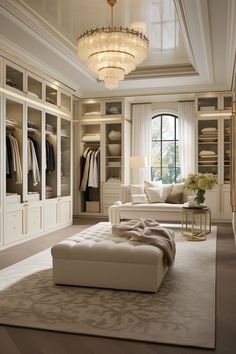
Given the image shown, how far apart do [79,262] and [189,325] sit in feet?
4.10

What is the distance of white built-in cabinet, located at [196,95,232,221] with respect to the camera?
796cm

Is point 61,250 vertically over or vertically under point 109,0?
under

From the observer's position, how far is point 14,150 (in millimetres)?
5578

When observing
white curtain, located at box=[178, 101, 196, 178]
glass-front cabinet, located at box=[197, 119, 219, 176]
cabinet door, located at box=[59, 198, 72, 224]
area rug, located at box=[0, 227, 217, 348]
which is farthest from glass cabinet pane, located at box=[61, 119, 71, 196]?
area rug, located at box=[0, 227, 217, 348]

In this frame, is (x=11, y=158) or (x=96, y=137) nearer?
(x=11, y=158)

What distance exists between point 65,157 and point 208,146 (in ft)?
10.6

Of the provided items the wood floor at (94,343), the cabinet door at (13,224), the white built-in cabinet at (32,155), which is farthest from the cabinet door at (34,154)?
the wood floor at (94,343)

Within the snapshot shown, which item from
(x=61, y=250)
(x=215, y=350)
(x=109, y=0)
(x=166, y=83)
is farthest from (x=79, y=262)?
(x=166, y=83)

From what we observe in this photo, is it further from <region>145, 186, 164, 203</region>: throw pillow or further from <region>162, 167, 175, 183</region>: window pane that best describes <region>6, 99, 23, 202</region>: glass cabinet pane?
<region>162, 167, 175, 183</region>: window pane

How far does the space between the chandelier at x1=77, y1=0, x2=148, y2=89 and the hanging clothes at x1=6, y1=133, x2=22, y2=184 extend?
1696 mm

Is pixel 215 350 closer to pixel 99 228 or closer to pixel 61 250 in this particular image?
pixel 61 250

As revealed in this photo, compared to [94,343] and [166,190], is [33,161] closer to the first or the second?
[166,190]

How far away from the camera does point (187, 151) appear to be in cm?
869

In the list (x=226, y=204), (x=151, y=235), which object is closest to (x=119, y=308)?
(x=151, y=235)
